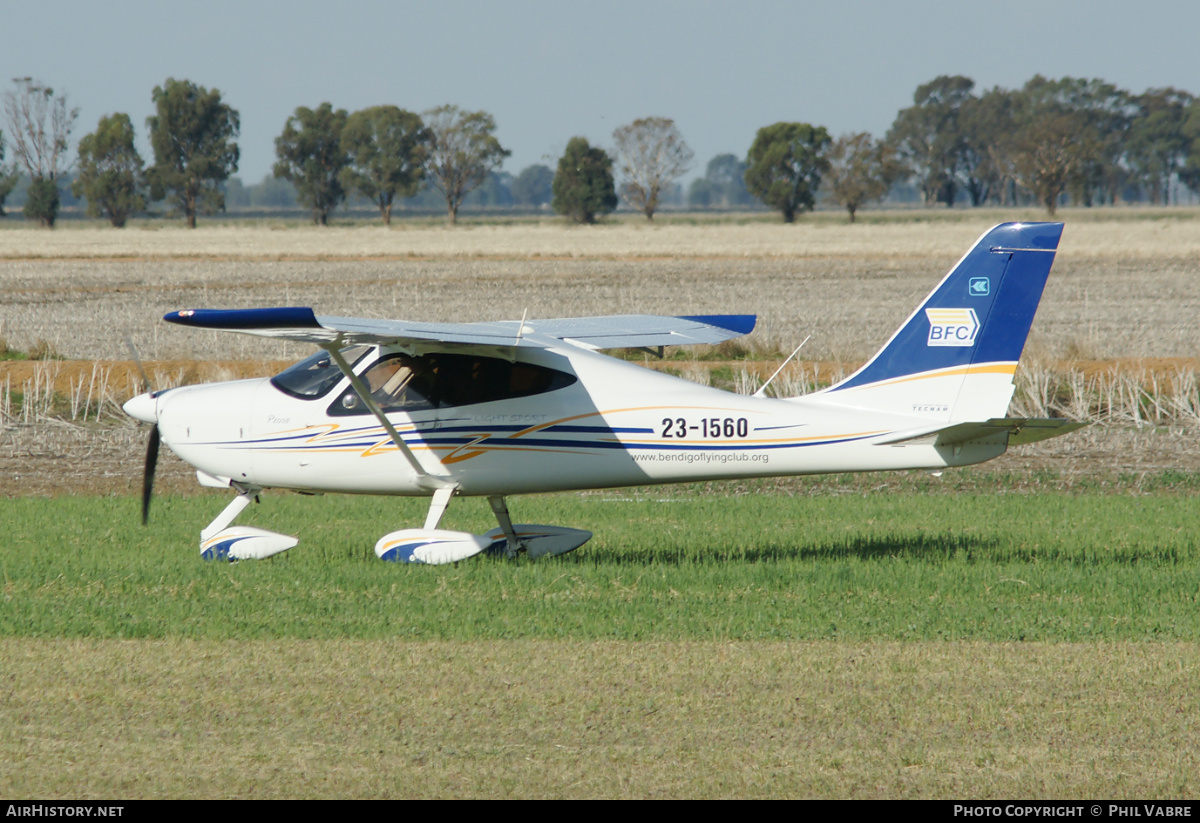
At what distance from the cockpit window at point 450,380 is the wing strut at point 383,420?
7.1 inches

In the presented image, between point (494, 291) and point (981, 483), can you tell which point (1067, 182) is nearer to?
point (494, 291)

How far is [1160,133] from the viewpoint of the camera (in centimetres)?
17925

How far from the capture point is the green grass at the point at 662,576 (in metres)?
8.55

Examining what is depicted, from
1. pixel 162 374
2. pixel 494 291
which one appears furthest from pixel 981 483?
pixel 494 291

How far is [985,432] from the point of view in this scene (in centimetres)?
977

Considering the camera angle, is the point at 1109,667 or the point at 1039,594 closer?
the point at 1109,667

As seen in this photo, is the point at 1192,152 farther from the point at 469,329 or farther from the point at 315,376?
the point at 315,376

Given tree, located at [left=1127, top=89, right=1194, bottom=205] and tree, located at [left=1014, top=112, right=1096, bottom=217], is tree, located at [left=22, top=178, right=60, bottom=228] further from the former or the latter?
tree, located at [left=1127, top=89, right=1194, bottom=205]

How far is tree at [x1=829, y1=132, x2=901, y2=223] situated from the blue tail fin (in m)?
126

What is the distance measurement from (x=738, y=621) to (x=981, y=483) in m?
8.64

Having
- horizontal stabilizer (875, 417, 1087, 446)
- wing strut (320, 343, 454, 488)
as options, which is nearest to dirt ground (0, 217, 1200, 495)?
wing strut (320, 343, 454, 488)

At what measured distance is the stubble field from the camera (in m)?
5.92

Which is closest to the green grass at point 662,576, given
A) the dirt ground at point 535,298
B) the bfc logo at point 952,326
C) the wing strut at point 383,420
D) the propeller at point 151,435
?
the propeller at point 151,435

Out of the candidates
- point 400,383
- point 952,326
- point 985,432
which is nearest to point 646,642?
point 985,432
